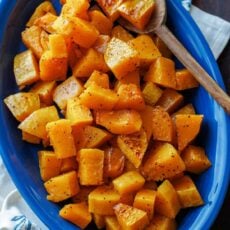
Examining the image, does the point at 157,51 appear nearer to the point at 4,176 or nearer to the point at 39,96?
the point at 39,96

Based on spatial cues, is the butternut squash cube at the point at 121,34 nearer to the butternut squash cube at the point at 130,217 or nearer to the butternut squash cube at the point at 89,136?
the butternut squash cube at the point at 89,136

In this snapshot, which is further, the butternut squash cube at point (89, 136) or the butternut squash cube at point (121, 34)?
the butternut squash cube at point (121, 34)

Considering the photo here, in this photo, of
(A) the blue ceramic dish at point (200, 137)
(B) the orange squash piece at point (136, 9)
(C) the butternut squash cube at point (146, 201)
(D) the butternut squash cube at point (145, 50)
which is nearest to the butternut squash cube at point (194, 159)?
(A) the blue ceramic dish at point (200, 137)

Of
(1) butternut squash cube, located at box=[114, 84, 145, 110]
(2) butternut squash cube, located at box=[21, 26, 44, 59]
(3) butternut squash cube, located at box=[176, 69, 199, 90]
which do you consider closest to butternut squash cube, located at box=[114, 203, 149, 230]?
(1) butternut squash cube, located at box=[114, 84, 145, 110]

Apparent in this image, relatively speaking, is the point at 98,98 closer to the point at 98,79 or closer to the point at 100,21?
the point at 98,79

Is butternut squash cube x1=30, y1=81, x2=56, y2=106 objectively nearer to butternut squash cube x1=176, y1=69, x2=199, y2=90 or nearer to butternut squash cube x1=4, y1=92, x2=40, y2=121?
butternut squash cube x1=4, y1=92, x2=40, y2=121
